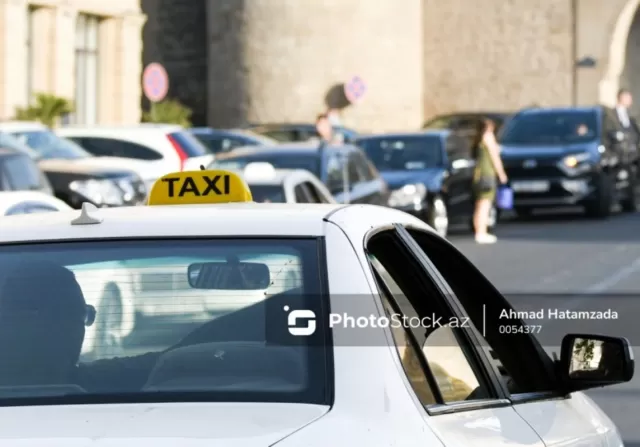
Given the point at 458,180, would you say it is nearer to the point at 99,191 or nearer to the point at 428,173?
the point at 428,173

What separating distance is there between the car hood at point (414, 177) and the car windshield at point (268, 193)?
7790 mm

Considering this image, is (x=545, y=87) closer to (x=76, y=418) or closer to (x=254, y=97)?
(x=254, y=97)

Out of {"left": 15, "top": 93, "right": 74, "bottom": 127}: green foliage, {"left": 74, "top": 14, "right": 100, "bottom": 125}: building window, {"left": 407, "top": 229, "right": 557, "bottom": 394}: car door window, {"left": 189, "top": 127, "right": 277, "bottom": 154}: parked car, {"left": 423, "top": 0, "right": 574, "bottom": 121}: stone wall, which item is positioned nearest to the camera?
{"left": 407, "top": 229, "right": 557, "bottom": 394}: car door window

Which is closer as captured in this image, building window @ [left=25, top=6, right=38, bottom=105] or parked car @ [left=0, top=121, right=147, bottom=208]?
parked car @ [left=0, top=121, right=147, bottom=208]

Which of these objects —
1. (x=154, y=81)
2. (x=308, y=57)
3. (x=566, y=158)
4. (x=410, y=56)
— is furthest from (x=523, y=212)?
(x=410, y=56)

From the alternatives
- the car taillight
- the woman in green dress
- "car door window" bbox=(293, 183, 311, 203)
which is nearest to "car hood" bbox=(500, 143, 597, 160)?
the woman in green dress

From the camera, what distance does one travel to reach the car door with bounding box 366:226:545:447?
3617mm

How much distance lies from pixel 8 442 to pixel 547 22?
47.1m

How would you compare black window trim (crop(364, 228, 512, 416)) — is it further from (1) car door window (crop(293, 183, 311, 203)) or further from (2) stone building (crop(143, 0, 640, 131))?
(2) stone building (crop(143, 0, 640, 131))

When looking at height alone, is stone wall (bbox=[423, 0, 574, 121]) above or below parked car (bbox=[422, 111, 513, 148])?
above

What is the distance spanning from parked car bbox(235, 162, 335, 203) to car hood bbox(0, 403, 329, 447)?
10998 mm

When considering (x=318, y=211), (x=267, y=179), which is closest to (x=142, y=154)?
(x=267, y=179)

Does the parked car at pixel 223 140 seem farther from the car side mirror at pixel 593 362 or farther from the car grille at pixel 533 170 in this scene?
the car side mirror at pixel 593 362

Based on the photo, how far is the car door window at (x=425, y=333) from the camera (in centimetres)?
377
